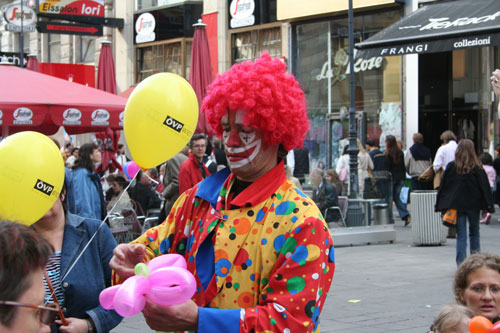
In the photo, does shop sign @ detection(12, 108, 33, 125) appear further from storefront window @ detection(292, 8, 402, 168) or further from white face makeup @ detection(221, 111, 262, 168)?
storefront window @ detection(292, 8, 402, 168)

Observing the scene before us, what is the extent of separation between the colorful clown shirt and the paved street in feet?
13.5

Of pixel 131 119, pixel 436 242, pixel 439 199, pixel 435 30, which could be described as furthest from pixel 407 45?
pixel 131 119

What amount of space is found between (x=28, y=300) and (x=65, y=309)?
1.47 m

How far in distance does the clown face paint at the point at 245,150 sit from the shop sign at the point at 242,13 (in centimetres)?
2058

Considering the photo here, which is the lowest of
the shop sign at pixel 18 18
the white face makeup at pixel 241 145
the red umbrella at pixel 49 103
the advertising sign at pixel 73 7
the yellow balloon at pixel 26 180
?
the yellow balloon at pixel 26 180

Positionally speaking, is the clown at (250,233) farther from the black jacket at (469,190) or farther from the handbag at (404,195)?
the handbag at (404,195)

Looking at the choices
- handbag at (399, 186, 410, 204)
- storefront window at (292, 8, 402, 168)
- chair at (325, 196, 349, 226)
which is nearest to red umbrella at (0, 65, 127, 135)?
chair at (325, 196, 349, 226)

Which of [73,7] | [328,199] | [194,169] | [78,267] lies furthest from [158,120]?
[73,7]

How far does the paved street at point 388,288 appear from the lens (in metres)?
6.91

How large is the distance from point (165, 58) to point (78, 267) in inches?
946

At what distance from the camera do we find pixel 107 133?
1554 centimetres

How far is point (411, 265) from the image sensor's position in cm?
1016

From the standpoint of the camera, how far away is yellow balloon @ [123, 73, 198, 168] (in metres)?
3.18


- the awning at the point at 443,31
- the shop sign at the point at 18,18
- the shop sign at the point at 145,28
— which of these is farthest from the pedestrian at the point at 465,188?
the shop sign at the point at 145,28
